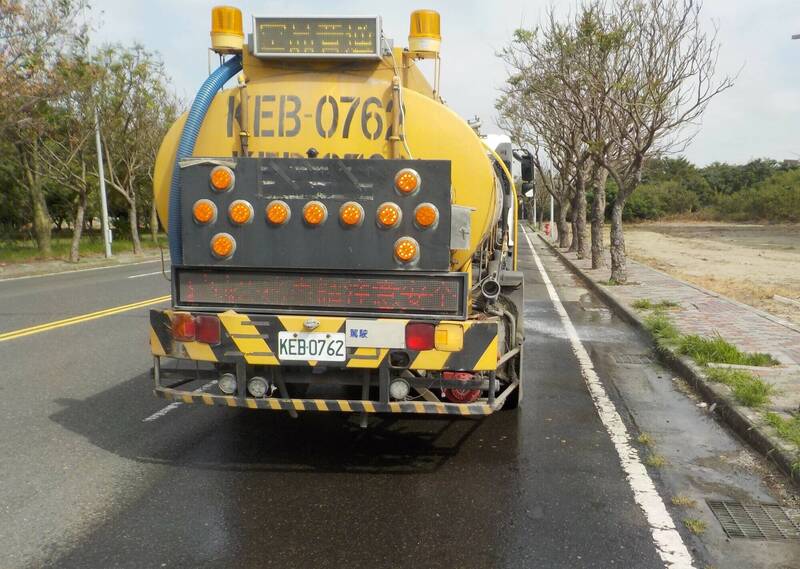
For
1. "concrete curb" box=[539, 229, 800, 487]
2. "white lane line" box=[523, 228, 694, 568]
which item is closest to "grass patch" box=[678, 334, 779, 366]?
"concrete curb" box=[539, 229, 800, 487]

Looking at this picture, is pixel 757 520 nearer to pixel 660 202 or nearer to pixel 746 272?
pixel 746 272

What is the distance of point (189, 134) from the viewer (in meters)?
4.53

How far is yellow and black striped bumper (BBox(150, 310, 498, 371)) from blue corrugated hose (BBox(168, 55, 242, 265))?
1.89 ft

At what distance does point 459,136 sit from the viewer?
4469 millimetres

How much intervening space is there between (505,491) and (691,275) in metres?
17.5

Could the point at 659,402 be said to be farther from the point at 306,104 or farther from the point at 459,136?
the point at 306,104

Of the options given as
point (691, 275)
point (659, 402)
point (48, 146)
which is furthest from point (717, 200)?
point (659, 402)

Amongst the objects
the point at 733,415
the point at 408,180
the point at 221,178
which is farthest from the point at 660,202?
the point at 221,178

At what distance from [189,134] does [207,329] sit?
1292 mm

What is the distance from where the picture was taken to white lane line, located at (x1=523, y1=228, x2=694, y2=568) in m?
3.58

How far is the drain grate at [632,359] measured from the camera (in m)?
8.34

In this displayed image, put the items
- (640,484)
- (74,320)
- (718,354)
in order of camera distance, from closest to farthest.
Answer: (640,484) < (718,354) < (74,320)

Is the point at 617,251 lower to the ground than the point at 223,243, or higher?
lower

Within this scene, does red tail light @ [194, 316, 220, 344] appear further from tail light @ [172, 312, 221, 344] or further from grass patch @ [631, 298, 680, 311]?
grass patch @ [631, 298, 680, 311]
